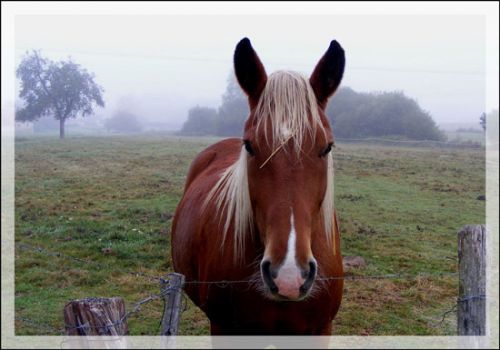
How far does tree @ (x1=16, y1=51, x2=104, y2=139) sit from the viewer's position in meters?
16.7

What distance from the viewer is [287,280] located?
1937 mm

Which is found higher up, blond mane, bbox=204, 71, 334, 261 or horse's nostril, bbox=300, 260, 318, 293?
blond mane, bbox=204, 71, 334, 261

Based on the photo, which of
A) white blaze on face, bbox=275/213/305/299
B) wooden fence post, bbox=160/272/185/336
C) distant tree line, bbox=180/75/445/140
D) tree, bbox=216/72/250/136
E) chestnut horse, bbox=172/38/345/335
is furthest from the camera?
tree, bbox=216/72/250/136

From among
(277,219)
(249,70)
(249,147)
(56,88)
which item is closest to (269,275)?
(277,219)

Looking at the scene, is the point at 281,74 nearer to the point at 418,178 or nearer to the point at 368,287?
the point at 368,287

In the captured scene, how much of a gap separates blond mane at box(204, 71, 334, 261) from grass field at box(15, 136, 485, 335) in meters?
2.59

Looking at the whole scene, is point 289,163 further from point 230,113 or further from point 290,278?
point 230,113

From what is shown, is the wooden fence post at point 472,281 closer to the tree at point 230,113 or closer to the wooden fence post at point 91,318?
the wooden fence post at point 91,318

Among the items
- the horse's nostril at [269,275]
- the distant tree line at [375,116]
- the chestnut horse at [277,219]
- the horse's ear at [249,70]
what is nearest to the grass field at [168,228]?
the distant tree line at [375,116]

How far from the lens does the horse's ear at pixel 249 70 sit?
2494 millimetres

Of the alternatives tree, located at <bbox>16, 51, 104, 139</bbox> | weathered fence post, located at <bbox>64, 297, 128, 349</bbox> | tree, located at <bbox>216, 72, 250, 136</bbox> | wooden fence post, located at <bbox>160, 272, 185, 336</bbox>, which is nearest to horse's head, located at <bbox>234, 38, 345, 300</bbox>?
wooden fence post, located at <bbox>160, 272, 185, 336</bbox>

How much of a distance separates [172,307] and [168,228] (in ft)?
23.4

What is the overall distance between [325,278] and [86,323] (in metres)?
1.29

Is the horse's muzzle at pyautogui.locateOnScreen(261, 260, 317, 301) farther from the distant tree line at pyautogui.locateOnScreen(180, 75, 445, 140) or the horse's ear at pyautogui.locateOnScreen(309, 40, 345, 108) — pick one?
the distant tree line at pyautogui.locateOnScreen(180, 75, 445, 140)
